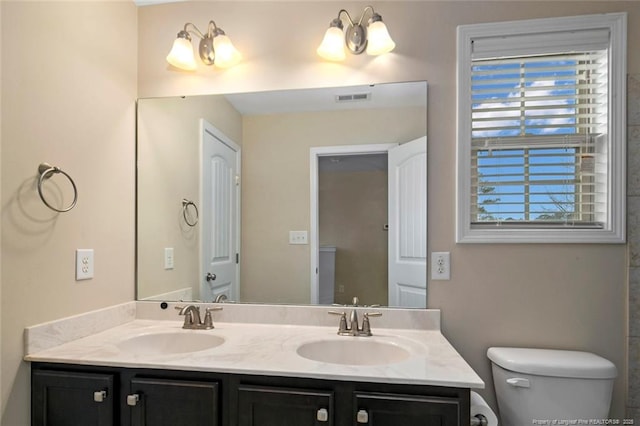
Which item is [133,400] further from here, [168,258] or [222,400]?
[168,258]

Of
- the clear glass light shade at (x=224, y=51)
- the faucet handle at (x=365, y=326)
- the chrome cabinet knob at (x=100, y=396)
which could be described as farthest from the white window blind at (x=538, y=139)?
the chrome cabinet knob at (x=100, y=396)

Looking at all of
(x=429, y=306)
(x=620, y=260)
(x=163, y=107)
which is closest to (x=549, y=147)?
(x=620, y=260)

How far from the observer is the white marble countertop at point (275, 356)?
1083 millimetres

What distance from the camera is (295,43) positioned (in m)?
1.70

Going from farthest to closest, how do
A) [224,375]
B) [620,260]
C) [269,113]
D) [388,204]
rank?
[269,113] → [388,204] → [620,260] → [224,375]

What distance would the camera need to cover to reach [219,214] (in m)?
1.76

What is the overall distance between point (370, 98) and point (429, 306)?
0.98 meters

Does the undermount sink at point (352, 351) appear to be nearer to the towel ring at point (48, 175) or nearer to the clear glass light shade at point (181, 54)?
the towel ring at point (48, 175)

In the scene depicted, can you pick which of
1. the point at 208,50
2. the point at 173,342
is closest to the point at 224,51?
the point at 208,50

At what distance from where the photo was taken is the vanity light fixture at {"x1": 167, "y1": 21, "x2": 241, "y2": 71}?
66.3 inches

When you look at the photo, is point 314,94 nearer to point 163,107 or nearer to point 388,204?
point 388,204

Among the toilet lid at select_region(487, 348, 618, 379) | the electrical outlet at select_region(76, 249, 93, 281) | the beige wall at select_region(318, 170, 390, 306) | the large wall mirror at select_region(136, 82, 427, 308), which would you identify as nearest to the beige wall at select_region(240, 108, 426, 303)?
the large wall mirror at select_region(136, 82, 427, 308)

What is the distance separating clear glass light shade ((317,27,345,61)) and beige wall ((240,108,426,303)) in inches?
10.2

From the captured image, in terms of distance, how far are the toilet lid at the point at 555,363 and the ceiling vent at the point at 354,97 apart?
48.7 inches
